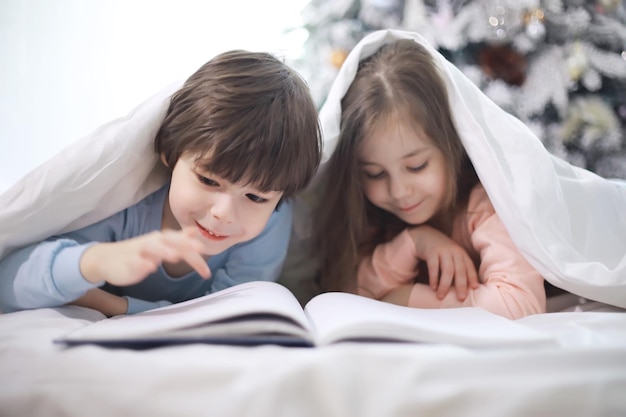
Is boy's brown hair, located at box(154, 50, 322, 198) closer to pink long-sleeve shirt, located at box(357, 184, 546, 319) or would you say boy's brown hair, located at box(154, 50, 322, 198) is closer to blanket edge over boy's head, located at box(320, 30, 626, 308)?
blanket edge over boy's head, located at box(320, 30, 626, 308)

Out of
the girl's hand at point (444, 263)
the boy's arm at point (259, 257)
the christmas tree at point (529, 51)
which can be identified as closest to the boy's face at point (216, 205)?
the boy's arm at point (259, 257)

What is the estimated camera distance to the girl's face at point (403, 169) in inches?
37.8

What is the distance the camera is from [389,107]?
972 mm

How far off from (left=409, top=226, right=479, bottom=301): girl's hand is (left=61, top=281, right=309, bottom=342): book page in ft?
1.29

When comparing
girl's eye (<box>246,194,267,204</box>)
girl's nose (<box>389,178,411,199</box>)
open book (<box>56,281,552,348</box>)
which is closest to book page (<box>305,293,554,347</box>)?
open book (<box>56,281,552,348</box>)

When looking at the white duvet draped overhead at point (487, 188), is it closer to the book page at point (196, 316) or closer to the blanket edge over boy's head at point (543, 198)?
the blanket edge over boy's head at point (543, 198)

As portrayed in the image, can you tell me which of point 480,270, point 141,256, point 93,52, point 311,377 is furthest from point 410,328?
point 93,52

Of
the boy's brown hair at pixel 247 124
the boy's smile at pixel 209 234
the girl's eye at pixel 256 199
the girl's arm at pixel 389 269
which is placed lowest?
the girl's arm at pixel 389 269

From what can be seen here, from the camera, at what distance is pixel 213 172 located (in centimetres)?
79

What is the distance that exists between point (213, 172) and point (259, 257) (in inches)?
9.0

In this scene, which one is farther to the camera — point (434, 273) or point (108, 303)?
point (434, 273)

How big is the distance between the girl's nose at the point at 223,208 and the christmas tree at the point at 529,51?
57 cm

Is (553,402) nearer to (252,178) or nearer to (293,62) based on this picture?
(252,178)

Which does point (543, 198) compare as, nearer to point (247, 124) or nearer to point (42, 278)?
point (247, 124)
